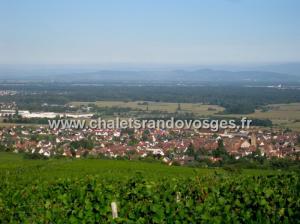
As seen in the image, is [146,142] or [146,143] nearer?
[146,143]

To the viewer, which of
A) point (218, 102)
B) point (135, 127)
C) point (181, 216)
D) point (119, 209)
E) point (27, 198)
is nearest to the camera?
point (181, 216)

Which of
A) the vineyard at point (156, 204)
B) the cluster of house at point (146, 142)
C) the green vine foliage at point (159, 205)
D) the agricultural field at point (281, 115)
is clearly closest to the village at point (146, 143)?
the cluster of house at point (146, 142)

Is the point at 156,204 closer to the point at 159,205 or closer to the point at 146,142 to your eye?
the point at 159,205

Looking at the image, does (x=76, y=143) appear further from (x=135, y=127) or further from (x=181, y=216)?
(x=181, y=216)

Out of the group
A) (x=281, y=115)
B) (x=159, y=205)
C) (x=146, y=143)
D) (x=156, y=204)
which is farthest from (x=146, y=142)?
(x=159, y=205)

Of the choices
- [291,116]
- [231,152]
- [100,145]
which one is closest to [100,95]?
[291,116]

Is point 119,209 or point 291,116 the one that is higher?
point 119,209

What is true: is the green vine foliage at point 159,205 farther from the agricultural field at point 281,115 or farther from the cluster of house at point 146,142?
the agricultural field at point 281,115

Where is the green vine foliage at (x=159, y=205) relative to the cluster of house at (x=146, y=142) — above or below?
above
